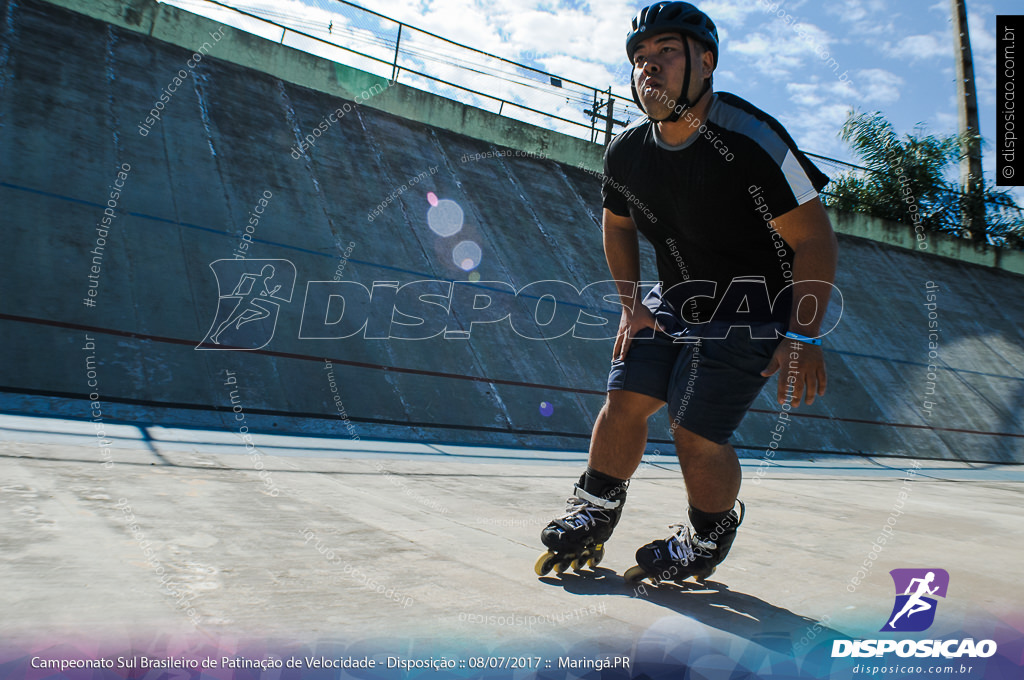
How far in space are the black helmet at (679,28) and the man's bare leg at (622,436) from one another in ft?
2.95

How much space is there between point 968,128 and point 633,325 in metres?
19.0

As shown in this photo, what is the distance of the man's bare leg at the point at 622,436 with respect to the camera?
219 cm

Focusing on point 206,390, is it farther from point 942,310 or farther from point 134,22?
point 942,310

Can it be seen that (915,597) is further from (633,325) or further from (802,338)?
(633,325)

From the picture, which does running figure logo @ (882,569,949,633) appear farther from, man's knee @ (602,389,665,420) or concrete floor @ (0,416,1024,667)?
man's knee @ (602,389,665,420)

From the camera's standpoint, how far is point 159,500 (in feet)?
8.13

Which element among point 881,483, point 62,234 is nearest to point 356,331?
point 62,234

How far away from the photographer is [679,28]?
2102 mm

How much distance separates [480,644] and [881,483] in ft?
18.2

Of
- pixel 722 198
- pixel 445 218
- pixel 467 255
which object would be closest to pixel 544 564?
pixel 722 198

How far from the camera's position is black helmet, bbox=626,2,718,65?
211 centimetres

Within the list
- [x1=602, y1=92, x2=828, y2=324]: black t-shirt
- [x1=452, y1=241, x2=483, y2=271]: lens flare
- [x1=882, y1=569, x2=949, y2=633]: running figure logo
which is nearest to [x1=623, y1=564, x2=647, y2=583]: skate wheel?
[x1=882, y1=569, x2=949, y2=633]: running figure logo

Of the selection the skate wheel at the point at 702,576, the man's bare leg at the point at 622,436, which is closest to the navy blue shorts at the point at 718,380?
the man's bare leg at the point at 622,436

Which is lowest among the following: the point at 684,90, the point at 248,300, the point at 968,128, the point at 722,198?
the point at 248,300
